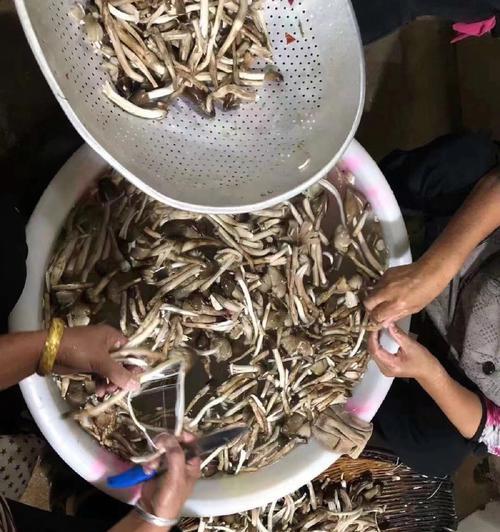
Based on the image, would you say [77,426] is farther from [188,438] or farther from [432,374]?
[432,374]

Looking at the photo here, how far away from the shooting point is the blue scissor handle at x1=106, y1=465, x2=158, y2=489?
759 millimetres

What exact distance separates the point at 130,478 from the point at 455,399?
1.33 ft

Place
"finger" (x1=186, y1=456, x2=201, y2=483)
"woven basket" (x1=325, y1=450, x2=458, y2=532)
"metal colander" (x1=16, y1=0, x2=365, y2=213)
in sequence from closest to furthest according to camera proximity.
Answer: "metal colander" (x1=16, y1=0, x2=365, y2=213), "finger" (x1=186, y1=456, x2=201, y2=483), "woven basket" (x1=325, y1=450, x2=458, y2=532)

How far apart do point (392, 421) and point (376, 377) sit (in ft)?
0.60

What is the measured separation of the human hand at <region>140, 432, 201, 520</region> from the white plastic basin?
0.09 m

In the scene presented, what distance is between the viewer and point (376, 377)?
91cm

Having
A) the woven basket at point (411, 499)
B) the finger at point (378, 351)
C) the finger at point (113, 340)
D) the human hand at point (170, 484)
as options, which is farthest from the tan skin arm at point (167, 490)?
the woven basket at point (411, 499)

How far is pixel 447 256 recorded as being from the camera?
2.53 ft

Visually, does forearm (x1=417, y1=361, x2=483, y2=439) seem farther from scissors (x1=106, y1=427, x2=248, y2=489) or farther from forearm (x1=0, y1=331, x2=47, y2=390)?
forearm (x1=0, y1=331, x2=47, y2=390)

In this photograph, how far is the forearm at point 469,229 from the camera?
2.51 ft

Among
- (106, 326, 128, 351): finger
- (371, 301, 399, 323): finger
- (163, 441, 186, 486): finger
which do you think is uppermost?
(106, 326, 128, 351): finger

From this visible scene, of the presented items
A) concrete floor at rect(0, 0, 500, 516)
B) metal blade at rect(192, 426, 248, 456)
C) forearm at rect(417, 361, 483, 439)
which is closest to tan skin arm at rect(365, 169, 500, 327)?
forearm at rect(417, 361, 483, 439)

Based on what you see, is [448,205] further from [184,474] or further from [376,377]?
[184,474]

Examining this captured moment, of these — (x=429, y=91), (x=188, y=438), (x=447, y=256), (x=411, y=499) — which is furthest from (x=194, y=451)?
(x=429, y=91)
